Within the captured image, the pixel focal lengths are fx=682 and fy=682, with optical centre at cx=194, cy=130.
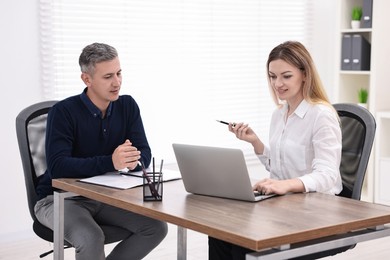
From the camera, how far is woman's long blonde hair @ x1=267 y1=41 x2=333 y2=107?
2.67 m

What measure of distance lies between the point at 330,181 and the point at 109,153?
40.7 inches

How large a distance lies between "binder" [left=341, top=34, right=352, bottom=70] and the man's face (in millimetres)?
2921

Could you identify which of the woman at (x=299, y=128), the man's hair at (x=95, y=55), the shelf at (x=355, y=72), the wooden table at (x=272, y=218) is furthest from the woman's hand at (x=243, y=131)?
the shelf at (x=355, y=72)

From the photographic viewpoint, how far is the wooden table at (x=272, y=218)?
6.07 ft

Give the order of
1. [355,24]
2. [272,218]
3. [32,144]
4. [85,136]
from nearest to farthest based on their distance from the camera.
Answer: [272,218]
[85,136]
[32,144]
[355,24]

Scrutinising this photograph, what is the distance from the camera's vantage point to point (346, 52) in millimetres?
5457

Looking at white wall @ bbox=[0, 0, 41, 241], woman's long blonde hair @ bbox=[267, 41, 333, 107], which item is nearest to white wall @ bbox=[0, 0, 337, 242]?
white wall @ bbox=[0, 0, 41, 241]

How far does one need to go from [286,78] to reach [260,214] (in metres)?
0.79

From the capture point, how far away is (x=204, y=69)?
5.18 m

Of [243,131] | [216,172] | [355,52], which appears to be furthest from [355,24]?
[216,172]

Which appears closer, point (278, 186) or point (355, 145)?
point (278, 186)

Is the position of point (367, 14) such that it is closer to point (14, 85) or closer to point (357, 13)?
point (357, 13)

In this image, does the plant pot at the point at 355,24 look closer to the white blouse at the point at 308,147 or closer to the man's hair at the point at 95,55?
the white blouse at the point at 308,147

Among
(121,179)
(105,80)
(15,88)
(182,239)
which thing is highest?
(105,80)
